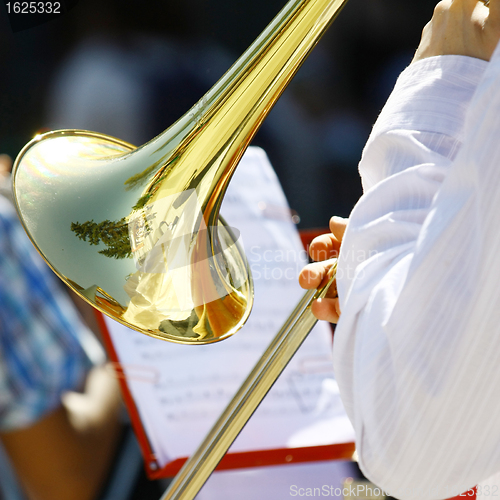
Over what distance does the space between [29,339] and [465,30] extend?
962 millimetres

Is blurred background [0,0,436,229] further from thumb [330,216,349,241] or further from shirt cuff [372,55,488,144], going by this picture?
shirt cuff [372,55,488,144]

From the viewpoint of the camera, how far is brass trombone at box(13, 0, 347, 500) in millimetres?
360

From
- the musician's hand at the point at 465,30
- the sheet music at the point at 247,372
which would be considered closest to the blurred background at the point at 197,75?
the sheet music at the point at 247,372

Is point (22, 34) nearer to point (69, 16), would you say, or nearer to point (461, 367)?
point (69, 16)

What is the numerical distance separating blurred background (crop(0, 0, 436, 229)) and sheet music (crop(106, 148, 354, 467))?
0.23 meters

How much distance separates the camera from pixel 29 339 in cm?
98

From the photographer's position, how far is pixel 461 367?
0.24m

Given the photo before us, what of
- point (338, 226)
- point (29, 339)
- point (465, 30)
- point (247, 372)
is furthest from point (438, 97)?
point (29, 339)

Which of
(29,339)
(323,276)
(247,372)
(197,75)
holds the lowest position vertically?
(247,372)

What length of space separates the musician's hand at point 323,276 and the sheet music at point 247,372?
464 millimetres

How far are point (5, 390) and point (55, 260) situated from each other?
0.71 m

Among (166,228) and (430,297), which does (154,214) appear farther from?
(430,297)

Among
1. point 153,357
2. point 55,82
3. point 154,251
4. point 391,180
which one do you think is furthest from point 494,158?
point 55,82

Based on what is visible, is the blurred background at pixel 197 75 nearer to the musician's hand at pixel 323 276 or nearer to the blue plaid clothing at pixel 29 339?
the blue plaid clothing at pixel 29 339
